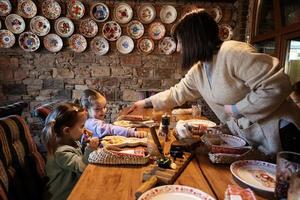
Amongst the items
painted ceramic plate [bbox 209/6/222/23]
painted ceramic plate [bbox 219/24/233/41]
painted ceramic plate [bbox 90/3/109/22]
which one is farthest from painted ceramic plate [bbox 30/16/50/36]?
painted ceramic plate [bbox 219/24/233/41]

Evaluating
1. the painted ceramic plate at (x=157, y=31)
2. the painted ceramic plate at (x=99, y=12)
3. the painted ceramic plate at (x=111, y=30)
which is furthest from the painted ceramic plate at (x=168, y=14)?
the painted ceramic plate at (x=99, y=12)

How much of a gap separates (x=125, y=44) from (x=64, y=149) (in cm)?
265

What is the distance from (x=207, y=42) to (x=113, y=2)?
2.73 meters

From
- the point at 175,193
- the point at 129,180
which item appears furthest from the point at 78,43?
the point at 175,193

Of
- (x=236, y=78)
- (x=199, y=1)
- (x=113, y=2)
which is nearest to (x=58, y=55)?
(x=113, y=2)

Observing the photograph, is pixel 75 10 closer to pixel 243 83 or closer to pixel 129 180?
pixel 243 83

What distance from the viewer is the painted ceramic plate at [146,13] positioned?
3548mm

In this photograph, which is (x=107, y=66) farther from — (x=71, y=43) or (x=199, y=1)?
(x=199, y=1)

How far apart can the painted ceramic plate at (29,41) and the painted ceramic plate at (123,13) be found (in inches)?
47.6

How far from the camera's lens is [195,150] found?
1.12 m

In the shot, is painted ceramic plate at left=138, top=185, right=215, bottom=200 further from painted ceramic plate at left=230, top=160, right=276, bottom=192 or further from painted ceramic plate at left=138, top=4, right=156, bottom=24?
painted ceramic plate at left=138, top=4, right=156, bottom=24

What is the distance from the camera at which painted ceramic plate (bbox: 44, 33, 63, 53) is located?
3.51 metres

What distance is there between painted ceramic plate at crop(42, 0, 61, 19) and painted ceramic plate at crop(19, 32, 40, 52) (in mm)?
362

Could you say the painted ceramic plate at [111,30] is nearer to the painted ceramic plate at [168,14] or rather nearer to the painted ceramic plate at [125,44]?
the painted ceramic plate at [125,44]
